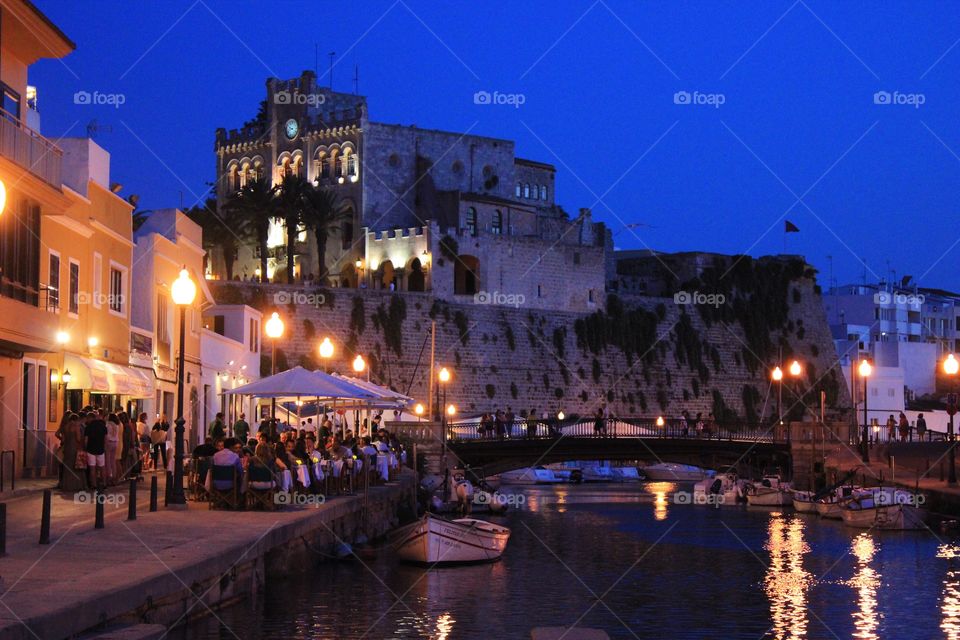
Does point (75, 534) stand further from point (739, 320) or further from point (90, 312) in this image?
point (739, 320)

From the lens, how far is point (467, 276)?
3258 inches

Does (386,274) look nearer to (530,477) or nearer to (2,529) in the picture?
(530,477)

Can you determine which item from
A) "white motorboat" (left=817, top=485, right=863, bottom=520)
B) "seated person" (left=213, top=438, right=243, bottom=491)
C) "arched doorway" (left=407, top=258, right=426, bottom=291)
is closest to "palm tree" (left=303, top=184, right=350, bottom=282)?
"arched doorway" (left=407, top=258, right=426, bottom=291)

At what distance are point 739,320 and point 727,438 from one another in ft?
122

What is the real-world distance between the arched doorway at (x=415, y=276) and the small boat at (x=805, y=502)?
37791 millimetres

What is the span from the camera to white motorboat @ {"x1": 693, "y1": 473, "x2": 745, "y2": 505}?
1952 inches

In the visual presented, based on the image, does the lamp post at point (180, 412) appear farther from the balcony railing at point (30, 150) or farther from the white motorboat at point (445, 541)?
the balcony railing at point (30, 150)

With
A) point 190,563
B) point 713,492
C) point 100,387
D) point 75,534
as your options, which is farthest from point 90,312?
point 713,492

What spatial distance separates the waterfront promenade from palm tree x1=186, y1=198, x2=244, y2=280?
5796cm

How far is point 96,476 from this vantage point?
2498 centimetres

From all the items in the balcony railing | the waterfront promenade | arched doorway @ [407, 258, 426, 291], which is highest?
arched doorway @ [407, 258, 426, 291]

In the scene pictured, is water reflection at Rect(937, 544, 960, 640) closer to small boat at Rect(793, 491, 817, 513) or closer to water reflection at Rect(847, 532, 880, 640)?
water reflection at Rect(847, 532, 880, 640)

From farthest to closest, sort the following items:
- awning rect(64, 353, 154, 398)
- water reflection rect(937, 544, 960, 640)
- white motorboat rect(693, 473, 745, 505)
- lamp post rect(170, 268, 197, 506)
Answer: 1. white motorboat rect(693, 473, 745, 505)
2. awning rect(64, 353, 154, 398)
3. lamp post rect(170, 268, 197, 506)
4. water reflection rect(937, 544, 960, 640)

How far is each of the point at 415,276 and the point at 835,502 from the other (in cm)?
4337
